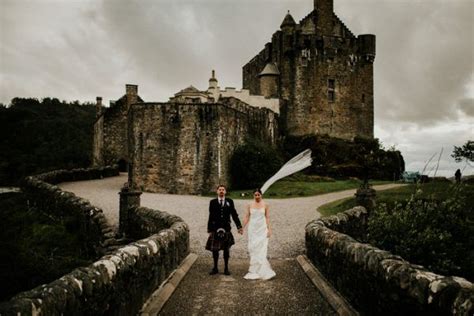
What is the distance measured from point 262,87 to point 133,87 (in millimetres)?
13066

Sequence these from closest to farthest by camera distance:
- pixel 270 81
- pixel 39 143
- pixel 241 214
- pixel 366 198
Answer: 1. pixel 366 198
2. pixel 241 214
3. pixel 270 81
4. pixel 39 143

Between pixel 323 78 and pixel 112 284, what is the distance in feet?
130

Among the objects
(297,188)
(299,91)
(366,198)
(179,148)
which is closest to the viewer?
(366,198)

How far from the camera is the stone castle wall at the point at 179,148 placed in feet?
93.6

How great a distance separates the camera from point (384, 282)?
568 cm

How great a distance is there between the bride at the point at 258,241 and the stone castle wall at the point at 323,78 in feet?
109

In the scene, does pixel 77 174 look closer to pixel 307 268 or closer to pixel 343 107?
pixel 343 107

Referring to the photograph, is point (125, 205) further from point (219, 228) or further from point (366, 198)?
point (366, 198)

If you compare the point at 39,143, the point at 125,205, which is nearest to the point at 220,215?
the point at 125,205

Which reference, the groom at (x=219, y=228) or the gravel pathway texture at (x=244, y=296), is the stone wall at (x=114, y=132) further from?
the groom at (x=219, y=228)

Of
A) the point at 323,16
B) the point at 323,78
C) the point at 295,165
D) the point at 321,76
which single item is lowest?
the point at 295,165

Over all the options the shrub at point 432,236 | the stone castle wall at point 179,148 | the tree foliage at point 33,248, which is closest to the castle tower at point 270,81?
the stone castle wall at point 179,148

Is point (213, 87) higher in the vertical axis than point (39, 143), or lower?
higher

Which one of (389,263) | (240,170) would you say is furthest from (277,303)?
(240,170)
